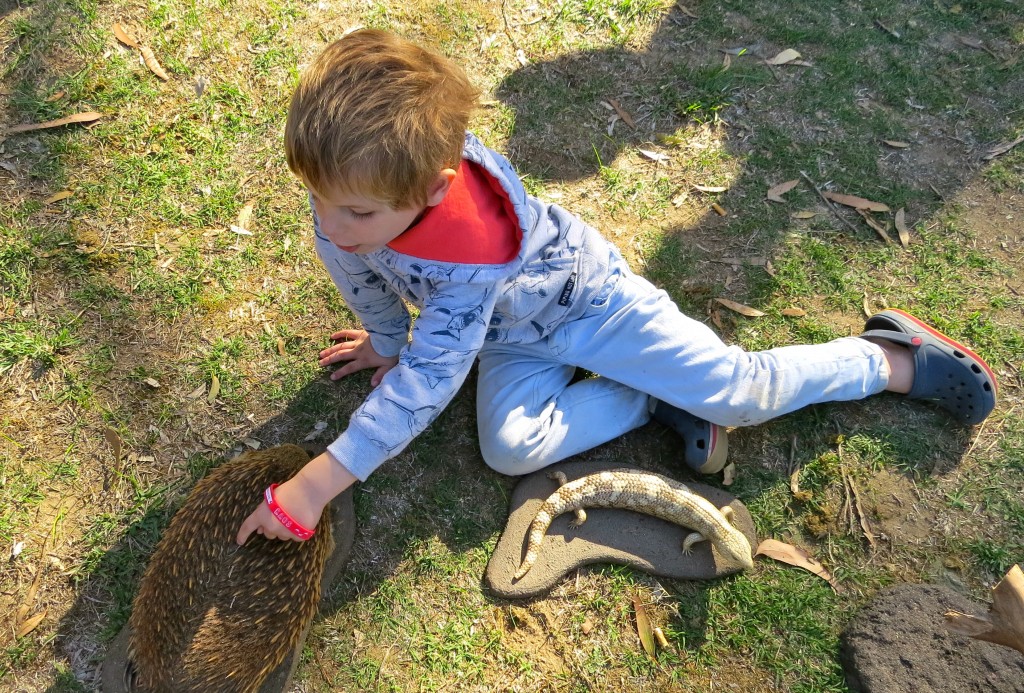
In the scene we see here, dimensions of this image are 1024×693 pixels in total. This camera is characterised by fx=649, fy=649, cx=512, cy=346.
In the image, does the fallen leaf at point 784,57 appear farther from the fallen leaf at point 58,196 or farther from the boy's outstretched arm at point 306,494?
the fallen leaf at point 58,196

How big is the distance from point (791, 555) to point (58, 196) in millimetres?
4807

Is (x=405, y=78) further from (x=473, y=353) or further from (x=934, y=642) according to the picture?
(x=934, y=642)

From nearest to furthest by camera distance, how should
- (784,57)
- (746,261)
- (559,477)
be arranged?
(559,477) → (746,261) → (784,57)

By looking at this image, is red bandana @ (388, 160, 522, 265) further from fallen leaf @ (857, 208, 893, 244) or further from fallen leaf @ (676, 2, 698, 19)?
fallen leaf @ (676, 2, 698, 19)

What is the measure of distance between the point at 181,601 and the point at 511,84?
3.90 metres

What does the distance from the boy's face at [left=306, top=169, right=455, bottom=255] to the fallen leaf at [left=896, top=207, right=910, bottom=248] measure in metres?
3.43

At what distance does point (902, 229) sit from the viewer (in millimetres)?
4371

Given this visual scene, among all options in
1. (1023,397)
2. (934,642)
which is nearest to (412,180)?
(934,642)

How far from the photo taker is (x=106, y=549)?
3.27m

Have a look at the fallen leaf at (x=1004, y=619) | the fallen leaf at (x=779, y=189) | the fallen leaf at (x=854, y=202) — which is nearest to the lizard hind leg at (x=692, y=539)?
the fallen leaf at (x=1004, y=619)

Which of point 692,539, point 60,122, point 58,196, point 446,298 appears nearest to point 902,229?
point 692,539

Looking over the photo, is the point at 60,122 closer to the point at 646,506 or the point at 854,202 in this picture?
the point at 646,506

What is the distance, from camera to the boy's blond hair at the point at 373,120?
2090mm

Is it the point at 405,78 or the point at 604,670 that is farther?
the point at 604,670
